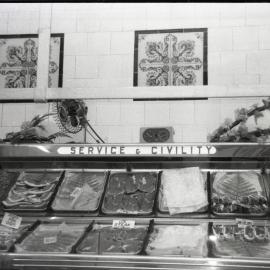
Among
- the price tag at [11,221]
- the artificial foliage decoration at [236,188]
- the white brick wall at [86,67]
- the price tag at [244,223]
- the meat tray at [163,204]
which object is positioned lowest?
the price tag at [11,221]

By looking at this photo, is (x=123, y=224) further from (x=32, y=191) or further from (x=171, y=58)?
(x=171, y=58)

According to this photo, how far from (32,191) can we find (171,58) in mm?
1927

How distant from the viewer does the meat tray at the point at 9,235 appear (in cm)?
257

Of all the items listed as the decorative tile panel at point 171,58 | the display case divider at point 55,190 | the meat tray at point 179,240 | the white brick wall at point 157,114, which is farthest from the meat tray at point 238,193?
the decorative tile panel at point 171,58

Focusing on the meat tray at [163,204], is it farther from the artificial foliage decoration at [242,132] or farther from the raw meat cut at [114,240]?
the artificial foliage decoration at [242,132]

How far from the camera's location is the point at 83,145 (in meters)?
2.84

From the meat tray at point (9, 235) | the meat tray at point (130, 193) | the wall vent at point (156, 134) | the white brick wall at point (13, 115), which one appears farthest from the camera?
the white brick wall at point (13, 115)

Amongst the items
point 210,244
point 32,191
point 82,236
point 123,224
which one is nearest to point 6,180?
point 32,191

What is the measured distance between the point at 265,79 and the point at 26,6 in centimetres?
235

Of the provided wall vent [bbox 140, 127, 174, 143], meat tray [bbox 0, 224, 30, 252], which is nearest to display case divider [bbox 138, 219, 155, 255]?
meat tray [bbox 0, 224, 30, 252]

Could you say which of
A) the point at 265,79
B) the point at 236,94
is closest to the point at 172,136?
the point at 236,94

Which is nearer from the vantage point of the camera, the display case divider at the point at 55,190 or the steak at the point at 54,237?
the steak at the point at 54,237

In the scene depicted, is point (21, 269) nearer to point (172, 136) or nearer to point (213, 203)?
point (213, 203)

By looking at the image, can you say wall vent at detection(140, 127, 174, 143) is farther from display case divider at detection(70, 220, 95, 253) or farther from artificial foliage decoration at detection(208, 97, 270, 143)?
display case divider at detection(70, 220, 95, 253)
